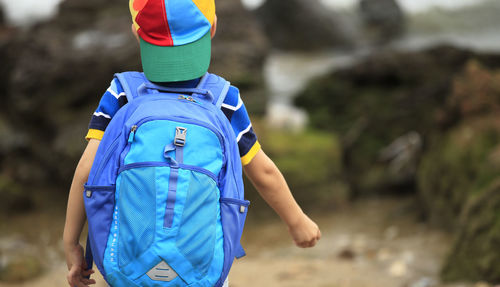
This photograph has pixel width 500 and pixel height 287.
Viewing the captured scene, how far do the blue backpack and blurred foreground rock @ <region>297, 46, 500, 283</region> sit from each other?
2.07 metres

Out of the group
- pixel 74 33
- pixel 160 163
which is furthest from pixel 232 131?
pixel 74 33

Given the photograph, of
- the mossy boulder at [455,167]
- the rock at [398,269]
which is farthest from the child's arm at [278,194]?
the mossy boulder at [455,167]

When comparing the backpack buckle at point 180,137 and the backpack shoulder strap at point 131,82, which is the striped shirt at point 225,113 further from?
the backpack buckle at point 180,137

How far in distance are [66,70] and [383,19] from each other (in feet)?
16.2

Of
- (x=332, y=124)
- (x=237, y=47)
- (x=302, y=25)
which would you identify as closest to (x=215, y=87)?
(x=237, y=47)

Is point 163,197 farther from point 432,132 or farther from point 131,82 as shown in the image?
point 432,132

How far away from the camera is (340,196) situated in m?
6.24

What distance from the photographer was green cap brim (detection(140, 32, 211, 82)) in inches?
64.7

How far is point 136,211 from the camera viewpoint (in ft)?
4.85

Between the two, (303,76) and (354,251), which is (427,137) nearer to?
(354,251)

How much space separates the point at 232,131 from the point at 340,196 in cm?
475

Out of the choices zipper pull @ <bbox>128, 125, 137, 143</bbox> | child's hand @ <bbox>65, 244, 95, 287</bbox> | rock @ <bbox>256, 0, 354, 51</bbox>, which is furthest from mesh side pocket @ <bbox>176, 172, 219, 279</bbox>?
rock @ <bbox>256, 0, 354, 51</bbox>

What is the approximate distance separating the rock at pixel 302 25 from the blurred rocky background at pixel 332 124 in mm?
19

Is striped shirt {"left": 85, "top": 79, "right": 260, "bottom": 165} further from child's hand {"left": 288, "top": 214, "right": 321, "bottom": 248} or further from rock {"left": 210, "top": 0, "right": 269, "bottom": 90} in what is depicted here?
rock {"left": 210, "top": 0, "right": 269, "bottom": 90}
